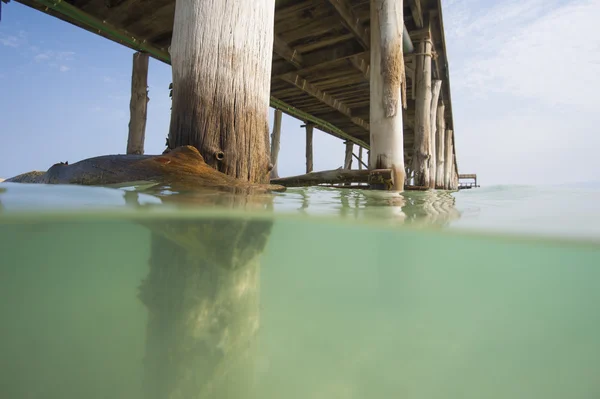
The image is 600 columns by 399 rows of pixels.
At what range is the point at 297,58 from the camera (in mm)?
7504

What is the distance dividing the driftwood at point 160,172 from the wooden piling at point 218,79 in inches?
4.8

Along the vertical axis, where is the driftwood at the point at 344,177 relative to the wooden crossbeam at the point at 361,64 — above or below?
below

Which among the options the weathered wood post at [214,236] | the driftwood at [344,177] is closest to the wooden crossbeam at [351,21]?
the driftwood at [344,177]

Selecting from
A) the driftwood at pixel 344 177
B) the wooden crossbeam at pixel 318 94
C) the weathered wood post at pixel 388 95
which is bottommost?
the driftwood at pixel 344 177

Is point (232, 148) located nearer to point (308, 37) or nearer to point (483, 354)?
point (483, 354)

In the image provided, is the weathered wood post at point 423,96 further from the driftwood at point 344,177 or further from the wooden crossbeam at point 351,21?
the driftwood at point 344,177

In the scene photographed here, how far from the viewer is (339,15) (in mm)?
5941

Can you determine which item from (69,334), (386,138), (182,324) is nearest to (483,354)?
(182,324)

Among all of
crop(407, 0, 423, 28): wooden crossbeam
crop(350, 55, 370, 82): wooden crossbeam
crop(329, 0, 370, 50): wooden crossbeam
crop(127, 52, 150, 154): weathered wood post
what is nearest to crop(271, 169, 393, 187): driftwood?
crop(329, 0, 370, 50): wooden crossbeam

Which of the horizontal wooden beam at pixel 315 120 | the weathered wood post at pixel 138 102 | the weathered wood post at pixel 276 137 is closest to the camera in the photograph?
the weathered wood post at pixel 138 102

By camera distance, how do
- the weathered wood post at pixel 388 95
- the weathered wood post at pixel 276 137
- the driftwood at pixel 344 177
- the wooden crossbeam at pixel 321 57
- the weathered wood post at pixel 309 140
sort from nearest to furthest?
the driftwood at pixel 344 177 < the weathered wood post at pixel 388 95 < the wooden crossbeam at pixel 321 57 < the weathered wood post at pixel 276 137 < the weathered wood post at pixel 309 140

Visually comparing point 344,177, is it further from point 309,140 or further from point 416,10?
point 309,140

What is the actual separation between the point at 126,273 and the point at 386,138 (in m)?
3.88

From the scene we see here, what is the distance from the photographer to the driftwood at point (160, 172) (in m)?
1.78
